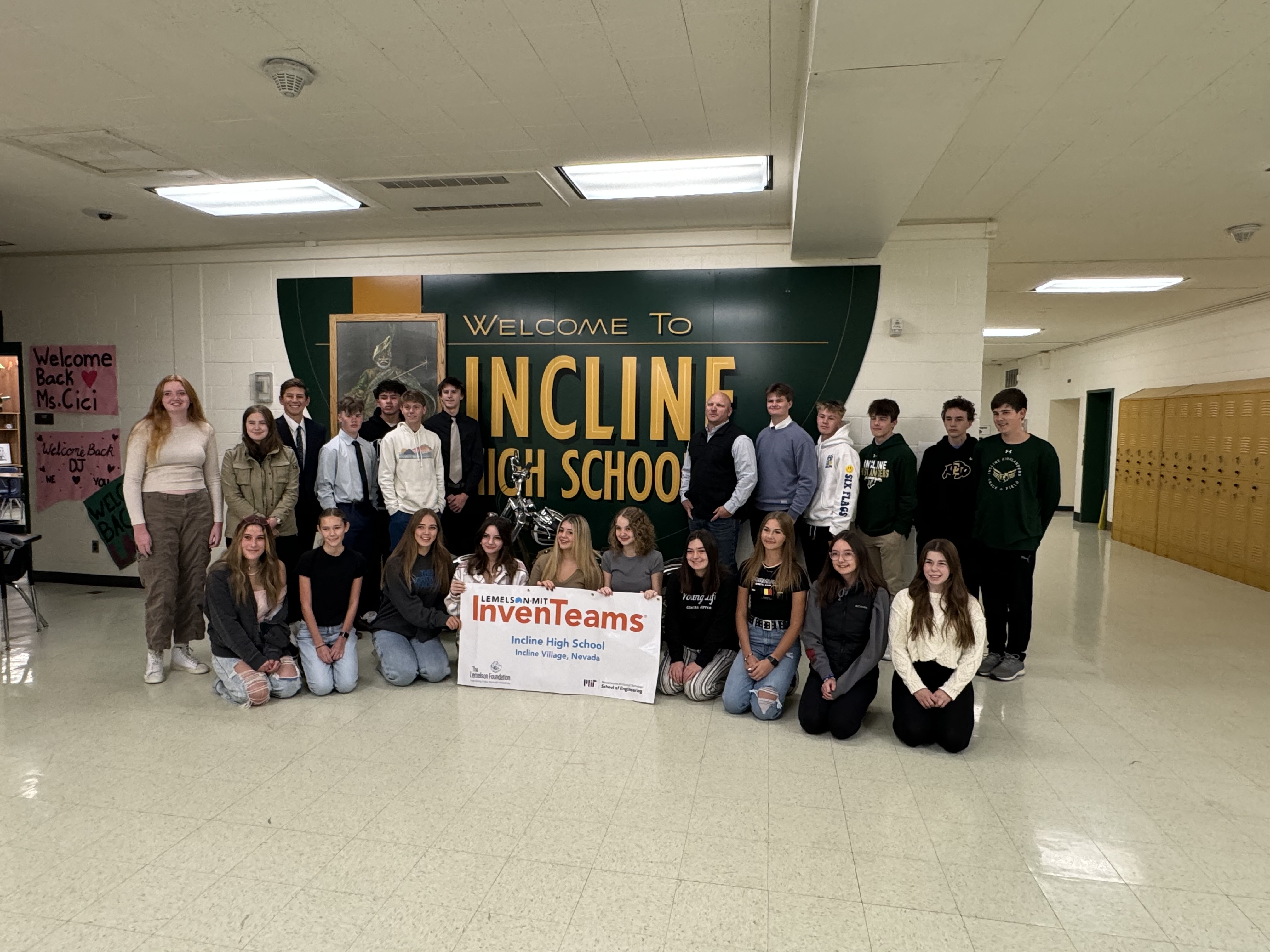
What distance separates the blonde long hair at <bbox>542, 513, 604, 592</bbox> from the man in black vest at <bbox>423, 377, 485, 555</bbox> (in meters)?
1.45

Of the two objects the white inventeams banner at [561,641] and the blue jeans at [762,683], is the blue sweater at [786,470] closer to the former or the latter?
the blue jeans at [762,683]

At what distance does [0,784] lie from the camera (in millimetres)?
2861

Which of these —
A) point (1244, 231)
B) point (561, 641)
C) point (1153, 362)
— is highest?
point (1244, 231)

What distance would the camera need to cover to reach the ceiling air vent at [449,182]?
14.4 ft

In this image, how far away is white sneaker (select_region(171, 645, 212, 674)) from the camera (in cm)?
418

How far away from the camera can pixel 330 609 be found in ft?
13.0

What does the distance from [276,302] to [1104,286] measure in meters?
7.70

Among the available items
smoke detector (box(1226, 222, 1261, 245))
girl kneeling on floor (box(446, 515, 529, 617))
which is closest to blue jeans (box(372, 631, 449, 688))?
girl kneeling on floor (box(446, 515, 529, 617))

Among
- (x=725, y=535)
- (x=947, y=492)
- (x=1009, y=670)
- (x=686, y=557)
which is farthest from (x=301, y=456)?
(x=1009, y=670)

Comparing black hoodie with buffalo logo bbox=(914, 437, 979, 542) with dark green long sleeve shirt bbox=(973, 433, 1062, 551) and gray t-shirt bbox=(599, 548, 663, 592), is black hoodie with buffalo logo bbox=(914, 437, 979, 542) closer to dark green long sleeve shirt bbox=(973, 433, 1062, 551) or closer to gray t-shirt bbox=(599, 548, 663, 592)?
dark green long sleeve shirt bbox=(973, 433, 1062, 551)

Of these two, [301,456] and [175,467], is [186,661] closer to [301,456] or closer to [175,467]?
[175,467]

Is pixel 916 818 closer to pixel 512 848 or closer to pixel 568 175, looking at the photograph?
pixel 512 848

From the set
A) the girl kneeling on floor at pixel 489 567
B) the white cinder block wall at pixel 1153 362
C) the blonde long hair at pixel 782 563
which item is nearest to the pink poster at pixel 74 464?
the girl kneeling on floor at pixel 489 567

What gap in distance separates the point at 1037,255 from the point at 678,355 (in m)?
3.14
